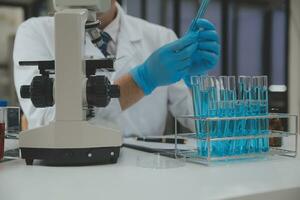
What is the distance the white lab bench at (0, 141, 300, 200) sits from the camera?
569mm

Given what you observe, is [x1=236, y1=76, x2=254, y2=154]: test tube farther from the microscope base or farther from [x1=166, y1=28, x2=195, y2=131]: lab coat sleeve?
[x1=166, y1=28, x2=195, y2=131]: lab coat sleeve

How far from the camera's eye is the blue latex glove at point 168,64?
1.12 metres

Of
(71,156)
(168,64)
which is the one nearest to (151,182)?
(71,156)

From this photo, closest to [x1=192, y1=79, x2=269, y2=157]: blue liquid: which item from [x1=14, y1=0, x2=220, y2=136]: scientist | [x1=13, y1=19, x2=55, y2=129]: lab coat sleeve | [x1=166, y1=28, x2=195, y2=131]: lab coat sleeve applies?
[x1=14, y1=0, x2=220, y2=136]: scientist

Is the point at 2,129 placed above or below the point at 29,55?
below

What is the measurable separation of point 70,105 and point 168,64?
471 mm

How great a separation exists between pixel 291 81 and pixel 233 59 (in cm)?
75

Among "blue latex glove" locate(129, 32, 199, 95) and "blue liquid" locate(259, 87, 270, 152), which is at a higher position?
"blue latex glove" locate(129, 32, 199, 95)

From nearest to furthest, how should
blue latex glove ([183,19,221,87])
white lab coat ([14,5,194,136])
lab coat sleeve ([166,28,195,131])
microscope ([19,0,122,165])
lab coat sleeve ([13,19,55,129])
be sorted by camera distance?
microscope ([19,0,122,165])
blue latex glove ([183,19,221,87])
lab coat sleeve ([13,19,55,129])
white lab coat ([14,5,194,136])
lab coat sleeve ([166,28,195,131])

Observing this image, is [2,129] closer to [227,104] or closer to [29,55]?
[227,104]

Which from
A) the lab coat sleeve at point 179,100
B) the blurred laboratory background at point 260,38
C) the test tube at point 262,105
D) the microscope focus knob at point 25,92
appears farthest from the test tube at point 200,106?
the blurred laboratory background at point 260,38

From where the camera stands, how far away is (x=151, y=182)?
2.12ft

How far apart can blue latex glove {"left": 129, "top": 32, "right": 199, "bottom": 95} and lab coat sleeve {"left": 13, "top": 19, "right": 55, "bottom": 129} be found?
360 mm

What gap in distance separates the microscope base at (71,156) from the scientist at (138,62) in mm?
311
